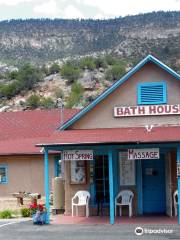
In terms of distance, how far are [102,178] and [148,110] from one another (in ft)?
9.20

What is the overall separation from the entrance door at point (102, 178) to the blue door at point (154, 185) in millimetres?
1272

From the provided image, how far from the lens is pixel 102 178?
20.9 metres

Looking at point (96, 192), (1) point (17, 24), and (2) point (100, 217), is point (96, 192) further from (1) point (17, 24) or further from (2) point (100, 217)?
(1) point (17, 24)

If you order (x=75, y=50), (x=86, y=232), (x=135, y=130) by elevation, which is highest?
(x=75, y=50)

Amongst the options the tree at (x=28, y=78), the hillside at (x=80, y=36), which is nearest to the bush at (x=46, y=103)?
the tree at (x=28, y=78)

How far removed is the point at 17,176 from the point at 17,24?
7585 cm

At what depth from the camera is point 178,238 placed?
14875 mm

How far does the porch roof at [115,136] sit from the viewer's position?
1806 centimetres

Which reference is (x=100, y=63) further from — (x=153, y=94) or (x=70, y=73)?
(x=153, y=94)

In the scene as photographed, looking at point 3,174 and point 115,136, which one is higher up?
point 115,136

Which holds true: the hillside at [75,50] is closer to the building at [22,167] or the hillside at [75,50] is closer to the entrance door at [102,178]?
the building at [22,167]

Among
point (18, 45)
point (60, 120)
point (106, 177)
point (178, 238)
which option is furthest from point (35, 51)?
point (178, 238)

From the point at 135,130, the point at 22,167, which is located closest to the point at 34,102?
the point at 22,167

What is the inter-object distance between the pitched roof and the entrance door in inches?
384
